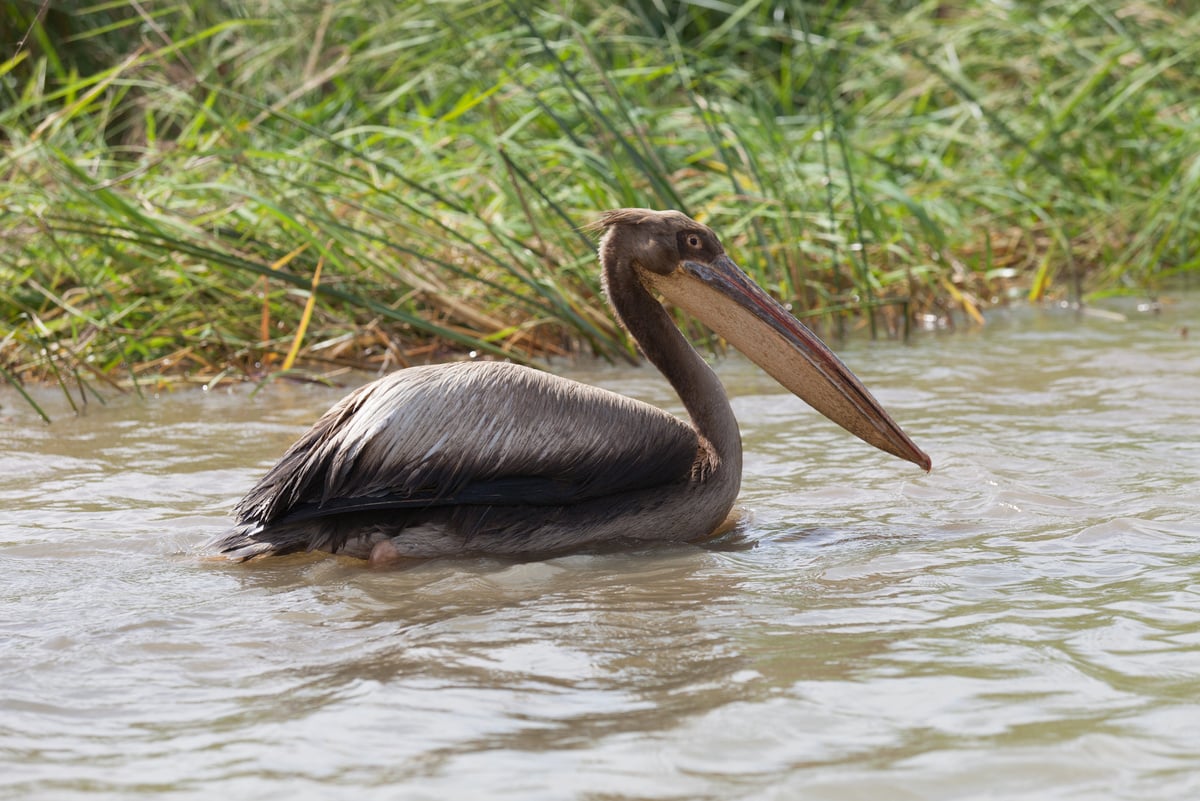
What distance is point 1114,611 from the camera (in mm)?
2707

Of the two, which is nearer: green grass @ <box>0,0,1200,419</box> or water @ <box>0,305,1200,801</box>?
water @ <box>0,305,1200,801</box>

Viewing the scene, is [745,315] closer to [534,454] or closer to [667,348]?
[667,348]

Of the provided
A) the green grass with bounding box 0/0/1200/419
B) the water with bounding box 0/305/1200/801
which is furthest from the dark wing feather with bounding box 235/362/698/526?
the green grass with bounding box 0/0/1200/419

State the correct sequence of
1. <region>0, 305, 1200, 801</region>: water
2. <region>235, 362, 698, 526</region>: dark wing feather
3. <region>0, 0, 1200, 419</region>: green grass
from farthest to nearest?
<region>0, 0, 1200, 419</region>: green grass < <region>235, 362, 698, 526</region>: dark wing feather < <region>0, 305, 1200, 801</region>: water

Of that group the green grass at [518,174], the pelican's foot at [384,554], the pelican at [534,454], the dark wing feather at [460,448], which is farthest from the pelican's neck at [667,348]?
the green grass at [518,174]

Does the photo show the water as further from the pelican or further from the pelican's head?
the pelican's head

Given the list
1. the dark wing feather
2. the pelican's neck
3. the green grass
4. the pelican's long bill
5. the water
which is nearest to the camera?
the water

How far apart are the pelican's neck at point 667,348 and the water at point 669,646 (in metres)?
0.31

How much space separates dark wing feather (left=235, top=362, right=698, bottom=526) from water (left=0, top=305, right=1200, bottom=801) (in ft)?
0.53

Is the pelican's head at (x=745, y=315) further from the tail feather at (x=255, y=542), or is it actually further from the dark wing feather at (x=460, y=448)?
the tail feather at (x=255, y=542)

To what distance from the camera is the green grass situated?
5.55m

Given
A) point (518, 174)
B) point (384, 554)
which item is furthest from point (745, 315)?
point (518, 174)

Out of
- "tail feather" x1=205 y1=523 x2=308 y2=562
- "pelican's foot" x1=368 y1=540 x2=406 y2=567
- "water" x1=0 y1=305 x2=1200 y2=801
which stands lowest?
"water" x1=0 y1=305 x2=1200 y2=801

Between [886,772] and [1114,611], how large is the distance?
885 mm
